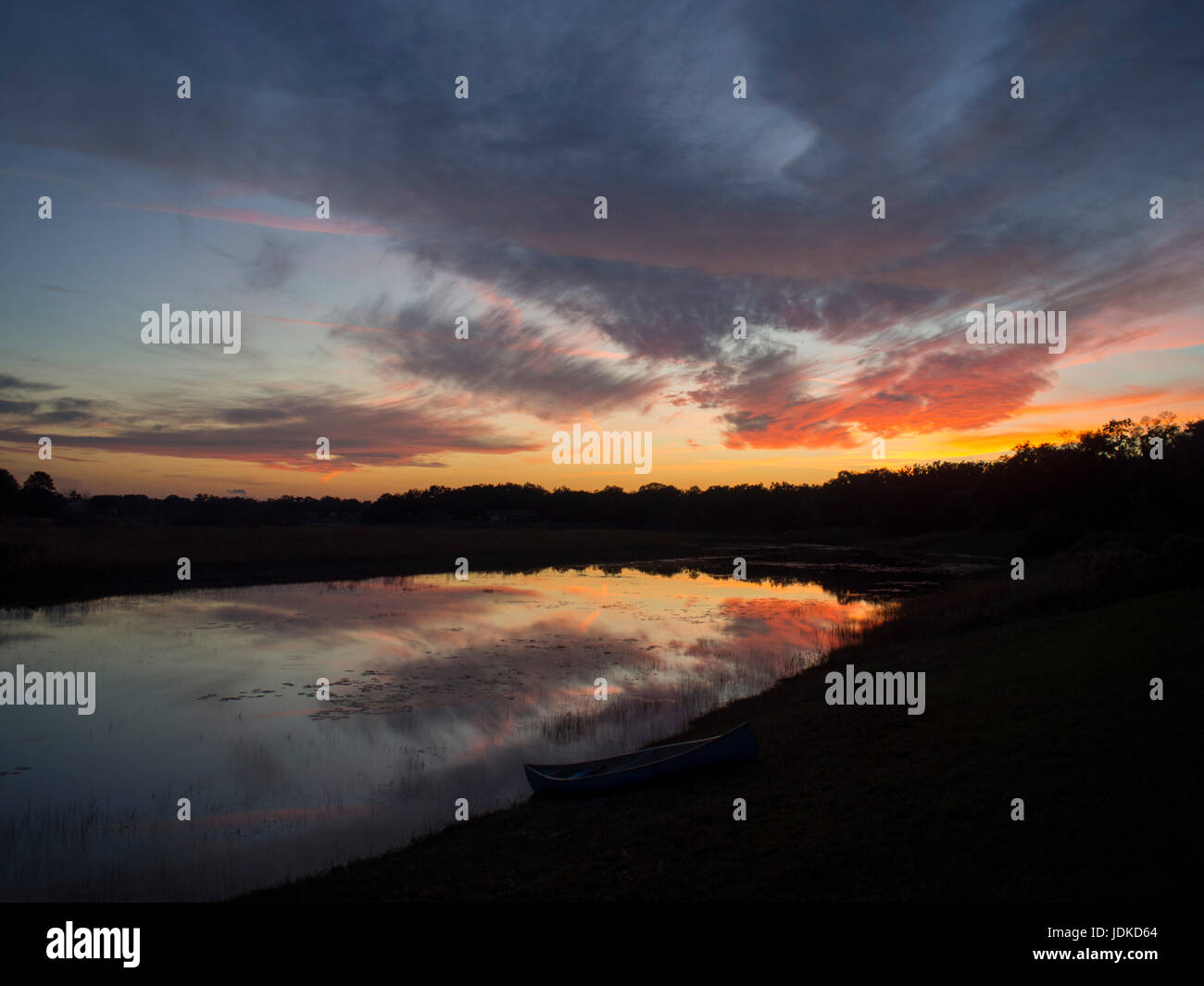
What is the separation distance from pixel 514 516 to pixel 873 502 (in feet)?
268

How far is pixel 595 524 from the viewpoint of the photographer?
159 m

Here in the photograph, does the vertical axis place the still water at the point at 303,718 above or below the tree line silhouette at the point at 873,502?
below

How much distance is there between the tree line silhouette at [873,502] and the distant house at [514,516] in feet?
1.57

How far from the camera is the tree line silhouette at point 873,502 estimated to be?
6144 centimetres

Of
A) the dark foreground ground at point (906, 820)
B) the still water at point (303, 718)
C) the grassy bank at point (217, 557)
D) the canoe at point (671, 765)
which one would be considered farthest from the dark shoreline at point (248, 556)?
the dark foreground ground at point (906, 820)

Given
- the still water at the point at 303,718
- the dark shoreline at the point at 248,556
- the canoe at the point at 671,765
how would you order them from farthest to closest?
1. the dark shoreline at the point at 248,556
2. the canoe at the point at 671,765
3. the still water at the point at 303,718

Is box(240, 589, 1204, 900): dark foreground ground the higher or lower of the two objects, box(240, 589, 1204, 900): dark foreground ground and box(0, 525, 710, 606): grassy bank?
the lower

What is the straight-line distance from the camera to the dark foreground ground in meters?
6.92

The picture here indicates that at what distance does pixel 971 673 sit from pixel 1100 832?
8976 mm

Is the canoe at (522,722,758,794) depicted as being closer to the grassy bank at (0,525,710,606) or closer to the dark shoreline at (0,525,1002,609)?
the dark shoreline at (0,525,1002,609)

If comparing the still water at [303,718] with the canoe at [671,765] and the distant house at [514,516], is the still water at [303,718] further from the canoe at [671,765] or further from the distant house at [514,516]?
the distant house at [514,516]

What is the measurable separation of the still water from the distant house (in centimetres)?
11799

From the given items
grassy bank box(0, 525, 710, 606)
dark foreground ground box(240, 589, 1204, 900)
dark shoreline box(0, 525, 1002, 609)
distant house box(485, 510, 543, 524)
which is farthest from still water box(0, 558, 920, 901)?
distant house box(485, 510, 543, 524)
